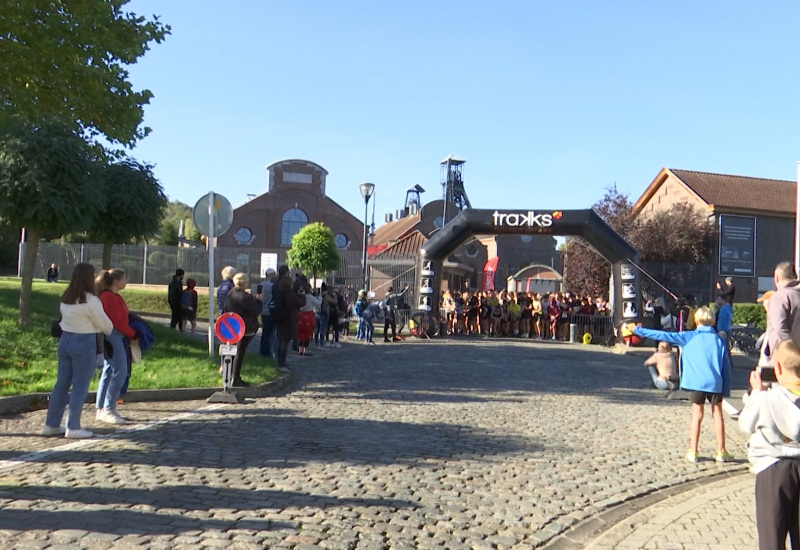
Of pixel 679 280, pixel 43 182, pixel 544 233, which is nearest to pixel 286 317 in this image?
pixel 43 182

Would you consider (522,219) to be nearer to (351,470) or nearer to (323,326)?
(323,326)

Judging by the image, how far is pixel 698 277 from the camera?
106 ft

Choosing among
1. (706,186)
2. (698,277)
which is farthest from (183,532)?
(706,186)

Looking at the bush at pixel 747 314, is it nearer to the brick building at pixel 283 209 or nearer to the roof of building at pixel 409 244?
the roof of building at pixel 409 244

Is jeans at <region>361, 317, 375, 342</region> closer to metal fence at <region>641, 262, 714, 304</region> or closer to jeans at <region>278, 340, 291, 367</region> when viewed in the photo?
jeans at <region>278, 340, 291, 367</region>

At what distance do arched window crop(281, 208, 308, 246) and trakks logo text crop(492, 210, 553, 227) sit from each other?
39.6 meters

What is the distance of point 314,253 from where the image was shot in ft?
132

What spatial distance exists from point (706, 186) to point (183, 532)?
41.4m

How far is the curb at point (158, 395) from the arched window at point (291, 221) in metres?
50.6

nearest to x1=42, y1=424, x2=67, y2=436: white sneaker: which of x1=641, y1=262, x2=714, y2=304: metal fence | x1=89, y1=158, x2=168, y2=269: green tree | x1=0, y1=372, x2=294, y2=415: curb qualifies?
x1=0, y1=372, x2=294, y2=415: curb

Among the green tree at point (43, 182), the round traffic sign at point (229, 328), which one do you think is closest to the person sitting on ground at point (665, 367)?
the round traffic sign at point (229, 328)

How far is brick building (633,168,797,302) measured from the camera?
39.1 m

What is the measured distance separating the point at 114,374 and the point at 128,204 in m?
9.71

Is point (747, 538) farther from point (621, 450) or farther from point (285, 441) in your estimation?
point (285, 441)
